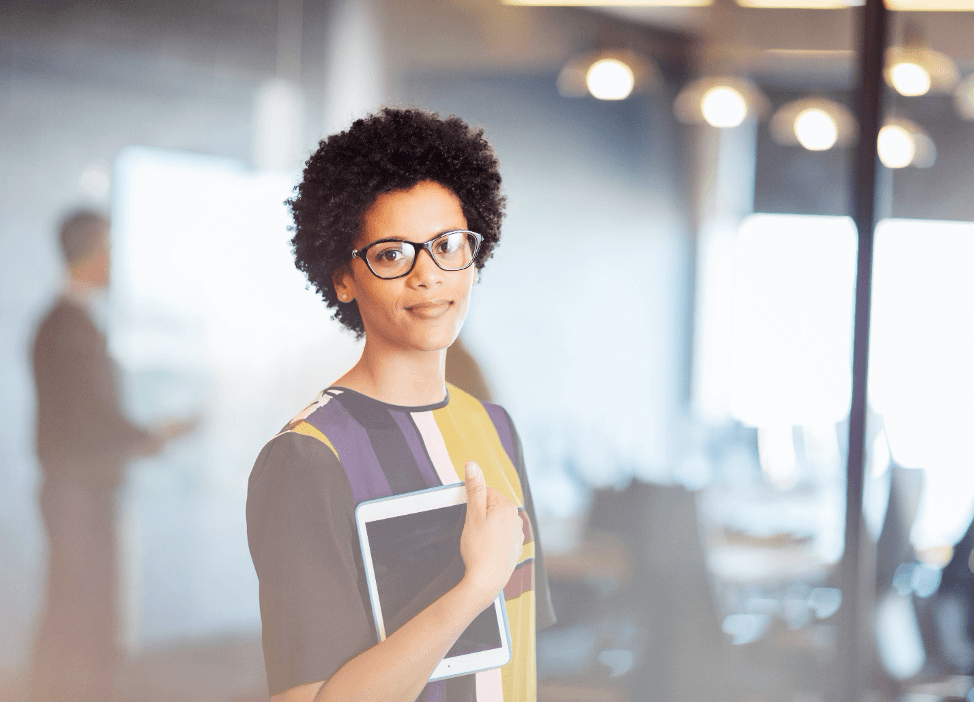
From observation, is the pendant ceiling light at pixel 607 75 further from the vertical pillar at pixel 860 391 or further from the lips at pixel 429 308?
the lips at pixel 429 308

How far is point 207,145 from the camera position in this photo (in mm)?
1869

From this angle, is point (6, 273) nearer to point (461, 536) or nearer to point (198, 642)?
point (198, 642)

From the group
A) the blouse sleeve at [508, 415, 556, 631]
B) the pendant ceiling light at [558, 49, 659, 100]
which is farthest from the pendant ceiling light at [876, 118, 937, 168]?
the blouse sleeve at [508, 415, 556, 631]

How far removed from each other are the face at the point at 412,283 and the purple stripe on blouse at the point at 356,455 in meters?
→ 0.19

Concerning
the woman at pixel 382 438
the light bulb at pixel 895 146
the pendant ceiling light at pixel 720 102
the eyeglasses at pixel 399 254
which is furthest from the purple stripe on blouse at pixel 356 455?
the light bulb at pixel 895 146

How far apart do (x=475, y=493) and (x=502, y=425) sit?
0.78 feet

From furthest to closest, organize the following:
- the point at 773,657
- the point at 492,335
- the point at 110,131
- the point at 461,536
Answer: the point at 773,657
the point at 492,335
the point at 110,131
the point at 461,536

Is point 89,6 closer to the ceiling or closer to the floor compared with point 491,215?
closer to the ceiling

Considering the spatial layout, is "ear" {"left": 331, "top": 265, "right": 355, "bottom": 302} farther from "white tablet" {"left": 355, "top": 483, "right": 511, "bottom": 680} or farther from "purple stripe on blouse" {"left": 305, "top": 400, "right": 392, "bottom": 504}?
"white tablet" {"left": 355, "top": 483, "right": 511, "bottom": 680}

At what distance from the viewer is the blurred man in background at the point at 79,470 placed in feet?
5.97

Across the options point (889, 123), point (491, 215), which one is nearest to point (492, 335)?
point (491, 215)

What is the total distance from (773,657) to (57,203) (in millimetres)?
2128

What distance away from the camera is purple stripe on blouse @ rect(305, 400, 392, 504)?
1.65 m

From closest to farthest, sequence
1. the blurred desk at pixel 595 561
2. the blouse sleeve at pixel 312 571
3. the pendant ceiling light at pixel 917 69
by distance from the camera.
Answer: the blouse sleeve at pixel 312 571 → the blurred desk at pixel 595 561 → the pendant ceiling light at pixel 917 69
